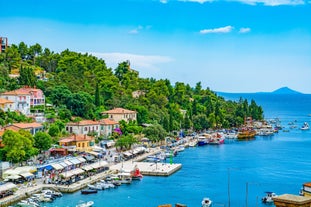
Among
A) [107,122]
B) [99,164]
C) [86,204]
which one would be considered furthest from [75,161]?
[107,122]

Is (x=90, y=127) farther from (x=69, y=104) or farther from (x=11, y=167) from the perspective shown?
(x=11, y=167)

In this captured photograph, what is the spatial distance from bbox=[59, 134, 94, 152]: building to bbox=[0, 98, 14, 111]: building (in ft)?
20.5

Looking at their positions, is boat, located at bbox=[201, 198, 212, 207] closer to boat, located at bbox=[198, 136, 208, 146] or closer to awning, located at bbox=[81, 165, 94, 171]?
awning, located at bbox=[81, 165, 94, 171]

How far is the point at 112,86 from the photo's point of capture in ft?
203

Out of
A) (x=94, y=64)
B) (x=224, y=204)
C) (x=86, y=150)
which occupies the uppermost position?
(x=94, y=64)

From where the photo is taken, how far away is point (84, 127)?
146ft

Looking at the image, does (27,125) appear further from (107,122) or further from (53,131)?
(107,122)

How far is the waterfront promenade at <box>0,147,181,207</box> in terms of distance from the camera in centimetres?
2733

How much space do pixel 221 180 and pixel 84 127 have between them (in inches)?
572

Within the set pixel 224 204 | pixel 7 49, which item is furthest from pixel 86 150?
pixel 7 49

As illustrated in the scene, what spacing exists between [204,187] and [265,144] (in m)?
29.6

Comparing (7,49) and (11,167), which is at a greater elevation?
(7,49)

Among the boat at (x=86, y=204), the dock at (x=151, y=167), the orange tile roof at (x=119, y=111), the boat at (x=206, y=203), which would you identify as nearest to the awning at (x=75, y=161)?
the dock at (x=151, y=167)

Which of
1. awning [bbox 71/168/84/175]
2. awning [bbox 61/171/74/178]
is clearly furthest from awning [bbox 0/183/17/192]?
awning [bbox 71/168/84/175]
